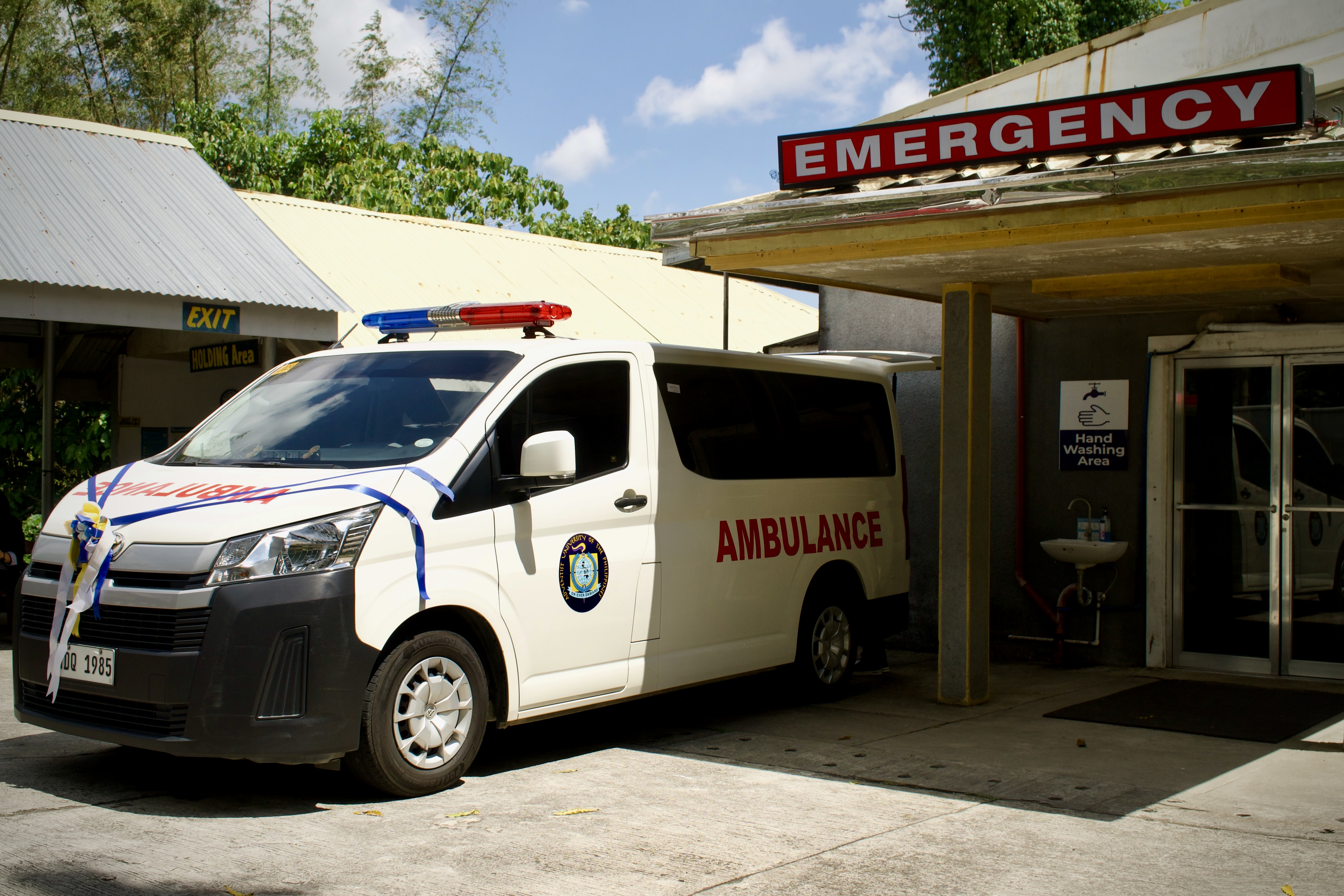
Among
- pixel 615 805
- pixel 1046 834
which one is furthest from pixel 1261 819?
pixel 615 805

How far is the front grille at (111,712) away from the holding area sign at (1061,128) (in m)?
4.91

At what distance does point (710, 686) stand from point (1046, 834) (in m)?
3.91

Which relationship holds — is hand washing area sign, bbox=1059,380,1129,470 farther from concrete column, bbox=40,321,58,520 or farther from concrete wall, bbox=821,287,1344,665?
concrete column, bbox=40,321,58,520

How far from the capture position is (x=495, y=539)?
19.3 ft

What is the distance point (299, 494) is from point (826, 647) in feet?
13.5

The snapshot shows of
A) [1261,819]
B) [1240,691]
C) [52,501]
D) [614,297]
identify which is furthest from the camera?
[614,297]

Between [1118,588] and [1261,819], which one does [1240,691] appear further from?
[1261,819]

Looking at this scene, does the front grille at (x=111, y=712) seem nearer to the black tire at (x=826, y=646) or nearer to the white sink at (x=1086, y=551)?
the black tire at (x=826, y=646)

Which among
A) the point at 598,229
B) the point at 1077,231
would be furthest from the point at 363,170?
the point at 1077,231

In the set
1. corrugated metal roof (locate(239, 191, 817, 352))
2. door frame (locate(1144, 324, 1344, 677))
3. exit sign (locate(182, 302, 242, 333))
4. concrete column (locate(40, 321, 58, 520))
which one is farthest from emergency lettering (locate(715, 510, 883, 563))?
concrete column (locate(40, 321, 58, 520))

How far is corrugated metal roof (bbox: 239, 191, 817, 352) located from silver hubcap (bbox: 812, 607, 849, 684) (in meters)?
5.22

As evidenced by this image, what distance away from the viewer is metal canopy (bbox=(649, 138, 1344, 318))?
609 cm

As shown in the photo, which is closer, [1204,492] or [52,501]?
[1204,492]

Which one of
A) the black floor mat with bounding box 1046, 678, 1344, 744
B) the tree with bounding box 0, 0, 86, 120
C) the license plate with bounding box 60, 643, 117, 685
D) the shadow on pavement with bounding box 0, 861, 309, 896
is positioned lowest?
the black floor mat with bounding box 1046, 678, 1344, 744
